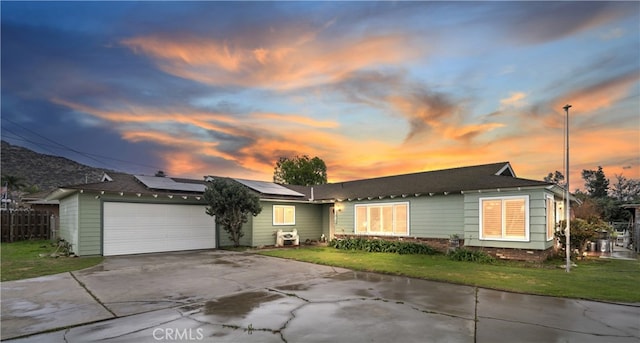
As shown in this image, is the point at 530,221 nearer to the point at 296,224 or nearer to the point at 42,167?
the point at 296,224

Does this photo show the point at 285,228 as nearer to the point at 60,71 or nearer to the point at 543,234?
the point at 543,234

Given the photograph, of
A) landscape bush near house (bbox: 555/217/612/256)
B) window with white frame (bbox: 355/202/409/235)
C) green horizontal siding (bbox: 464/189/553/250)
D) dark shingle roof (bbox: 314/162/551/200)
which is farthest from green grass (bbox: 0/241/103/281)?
landscape bush near house (bbox: 555/217/612/256)

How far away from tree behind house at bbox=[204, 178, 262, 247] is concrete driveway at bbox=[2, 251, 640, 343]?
6297mm

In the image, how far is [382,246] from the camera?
14.3 meters

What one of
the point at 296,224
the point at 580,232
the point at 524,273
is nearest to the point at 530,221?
the point at 580,232

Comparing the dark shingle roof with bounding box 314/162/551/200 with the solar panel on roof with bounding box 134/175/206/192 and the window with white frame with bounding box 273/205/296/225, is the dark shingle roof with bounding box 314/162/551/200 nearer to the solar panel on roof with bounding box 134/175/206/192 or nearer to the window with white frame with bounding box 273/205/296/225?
the window with white frame with bounding box 273/205/296/225

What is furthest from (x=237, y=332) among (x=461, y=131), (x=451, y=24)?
(x=461, y=131)

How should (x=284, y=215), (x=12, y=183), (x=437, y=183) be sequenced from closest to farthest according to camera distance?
(x=437, y=183), (x=284, y=215), (x=12, y=183)

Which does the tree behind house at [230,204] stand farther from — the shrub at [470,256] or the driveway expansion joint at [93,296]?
the shrub at [470,256]

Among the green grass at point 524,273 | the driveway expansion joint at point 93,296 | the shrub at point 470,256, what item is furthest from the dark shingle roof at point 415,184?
the driveway expansion joint at point 93,296

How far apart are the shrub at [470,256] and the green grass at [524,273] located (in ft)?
0.98

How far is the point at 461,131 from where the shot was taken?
15914 millimetres

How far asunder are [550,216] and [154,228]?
15.4 metres

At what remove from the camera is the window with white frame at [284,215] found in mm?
17438
